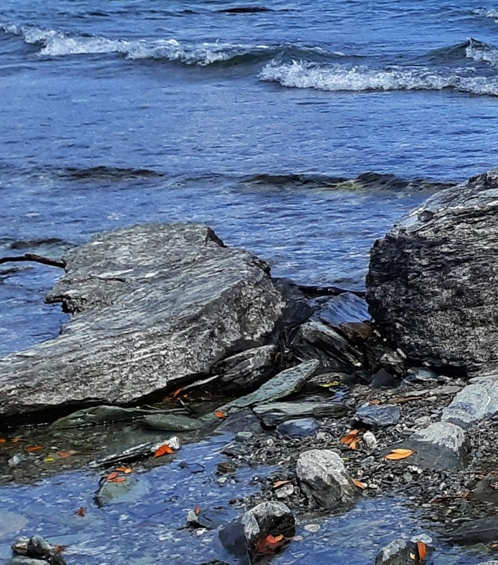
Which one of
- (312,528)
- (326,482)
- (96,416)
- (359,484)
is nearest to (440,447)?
(359,484)

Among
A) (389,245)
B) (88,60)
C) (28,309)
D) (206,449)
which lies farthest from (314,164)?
(88,60)

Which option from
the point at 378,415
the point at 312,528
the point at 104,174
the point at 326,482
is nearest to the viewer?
the point at 312,528

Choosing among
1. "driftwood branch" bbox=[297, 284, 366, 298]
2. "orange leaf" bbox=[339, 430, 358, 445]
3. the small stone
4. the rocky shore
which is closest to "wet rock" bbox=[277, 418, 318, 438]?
the rocky shore

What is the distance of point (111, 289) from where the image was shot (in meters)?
5.88

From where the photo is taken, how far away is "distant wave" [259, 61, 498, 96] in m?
12.8

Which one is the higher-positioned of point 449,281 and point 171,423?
point 449,281

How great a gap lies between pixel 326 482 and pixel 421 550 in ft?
1.67

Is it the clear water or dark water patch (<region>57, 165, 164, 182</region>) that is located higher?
the clear water

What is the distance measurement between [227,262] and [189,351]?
2.73ft

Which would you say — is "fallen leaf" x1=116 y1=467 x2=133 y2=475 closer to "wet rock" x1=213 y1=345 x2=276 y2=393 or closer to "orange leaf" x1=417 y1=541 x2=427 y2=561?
"wet rock" x1=213 y1=345 x2=276 y2=393

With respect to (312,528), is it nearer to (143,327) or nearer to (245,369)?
(245,369)

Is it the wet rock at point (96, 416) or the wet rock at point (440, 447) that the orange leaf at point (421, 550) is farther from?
the wet rock at point (96, 416)

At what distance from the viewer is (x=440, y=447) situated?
12.6 ft

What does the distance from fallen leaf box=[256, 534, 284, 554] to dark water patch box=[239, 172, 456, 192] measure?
530 centimetres
